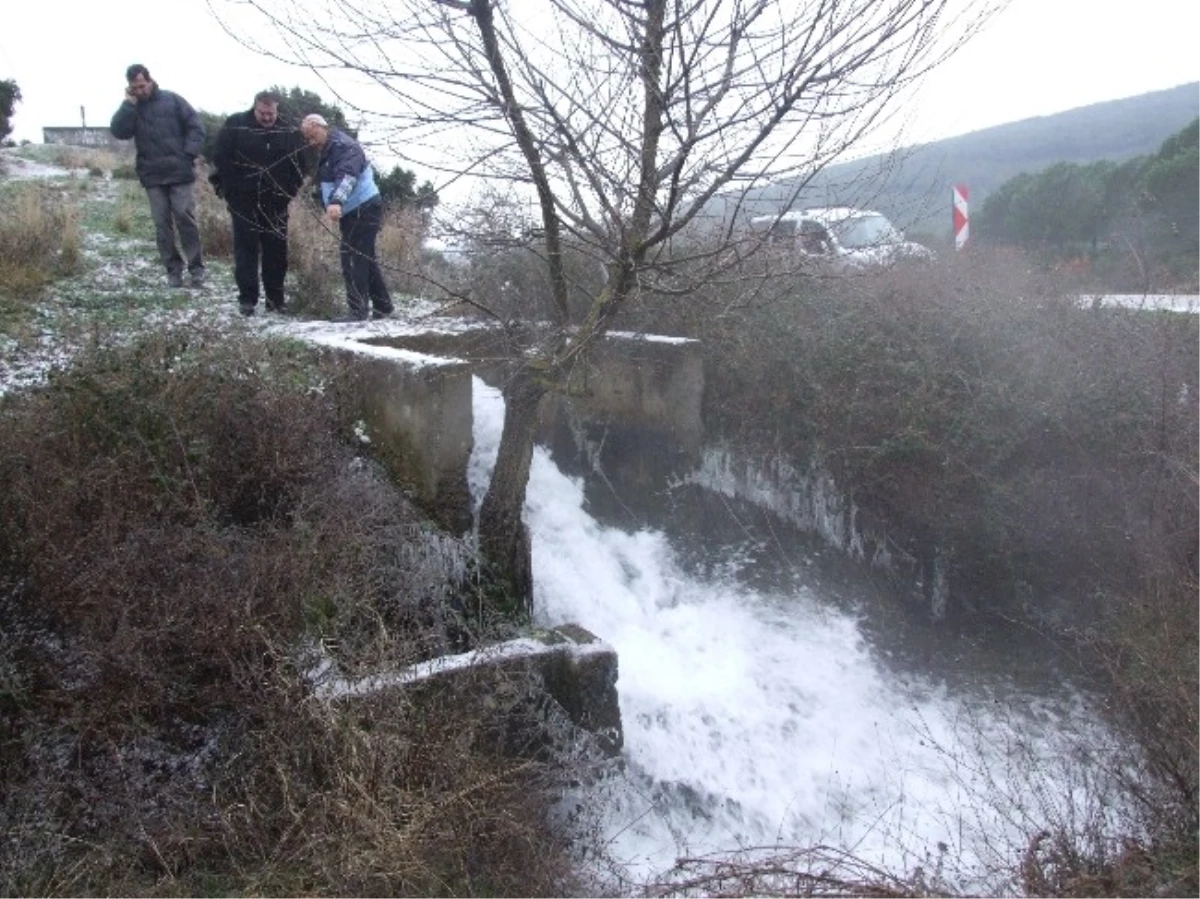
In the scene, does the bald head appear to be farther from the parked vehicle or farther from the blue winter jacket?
the parked vehicle

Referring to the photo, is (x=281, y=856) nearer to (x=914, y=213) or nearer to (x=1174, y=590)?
(x=914, y=213)

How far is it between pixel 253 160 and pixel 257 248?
30.4 inches

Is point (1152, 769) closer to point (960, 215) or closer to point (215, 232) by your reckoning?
point (960, 215)

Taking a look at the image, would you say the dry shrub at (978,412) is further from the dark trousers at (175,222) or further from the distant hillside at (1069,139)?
the distant hillside at (1069,139)

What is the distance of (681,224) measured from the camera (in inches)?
207

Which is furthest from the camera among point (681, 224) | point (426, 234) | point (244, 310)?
point (244, 310)

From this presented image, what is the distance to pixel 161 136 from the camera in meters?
7.89

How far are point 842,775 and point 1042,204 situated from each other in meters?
12.9

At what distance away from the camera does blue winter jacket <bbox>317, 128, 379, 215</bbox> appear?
7.32 metres

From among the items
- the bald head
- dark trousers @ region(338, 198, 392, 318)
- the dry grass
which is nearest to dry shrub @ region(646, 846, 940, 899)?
dark trousers @ region(338, 198, 392, 318)

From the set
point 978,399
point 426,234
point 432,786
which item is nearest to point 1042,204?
point 978,399

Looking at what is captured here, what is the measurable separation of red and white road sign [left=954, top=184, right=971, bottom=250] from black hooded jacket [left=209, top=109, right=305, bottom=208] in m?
→ 8.06

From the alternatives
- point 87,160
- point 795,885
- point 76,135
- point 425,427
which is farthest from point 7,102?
point 795,885

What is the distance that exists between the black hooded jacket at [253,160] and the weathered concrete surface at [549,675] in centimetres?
425
